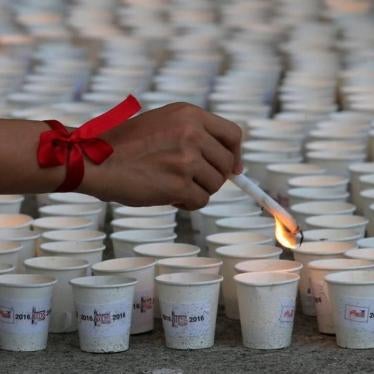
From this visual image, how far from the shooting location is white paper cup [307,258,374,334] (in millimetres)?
3945

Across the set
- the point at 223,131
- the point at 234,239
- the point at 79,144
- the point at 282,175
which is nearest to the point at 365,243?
the point at 234,239

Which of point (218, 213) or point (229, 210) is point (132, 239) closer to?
point (218, 213)

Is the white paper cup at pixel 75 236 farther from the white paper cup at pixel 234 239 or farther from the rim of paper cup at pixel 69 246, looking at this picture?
the white paper cup at pixel 234 239

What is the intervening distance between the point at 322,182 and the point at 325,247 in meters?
1.37

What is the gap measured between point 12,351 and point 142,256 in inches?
26.4

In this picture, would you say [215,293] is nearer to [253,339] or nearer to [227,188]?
[253,339]

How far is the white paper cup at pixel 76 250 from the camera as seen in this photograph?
14.2 ft

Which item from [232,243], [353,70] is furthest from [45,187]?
[353,70]

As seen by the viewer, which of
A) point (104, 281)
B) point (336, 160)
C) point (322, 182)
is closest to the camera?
point (104, 281)

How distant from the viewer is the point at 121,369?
3.65m

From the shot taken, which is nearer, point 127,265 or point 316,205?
point 127,265

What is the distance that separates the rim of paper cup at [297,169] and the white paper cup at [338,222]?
841 millimetres

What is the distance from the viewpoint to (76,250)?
4461 millimetres

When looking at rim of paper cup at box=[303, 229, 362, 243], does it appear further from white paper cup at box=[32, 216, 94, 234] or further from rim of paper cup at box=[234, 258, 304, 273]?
white paper cup at box=[32, 216, 94, 234]
